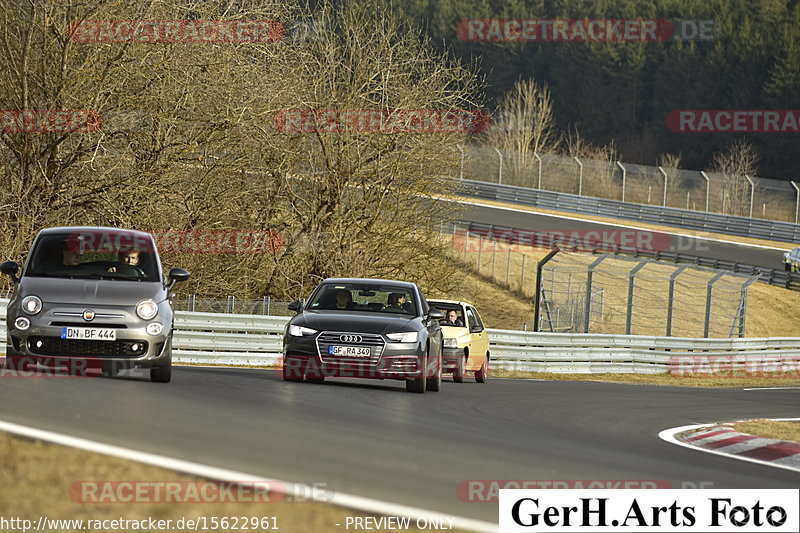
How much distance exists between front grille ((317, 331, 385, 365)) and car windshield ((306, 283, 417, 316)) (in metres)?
1.11

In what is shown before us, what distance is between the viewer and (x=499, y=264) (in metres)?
51.1

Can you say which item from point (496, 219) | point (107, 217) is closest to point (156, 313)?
point (107, 217)

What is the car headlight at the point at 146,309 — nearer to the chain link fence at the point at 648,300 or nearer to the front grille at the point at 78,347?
the front grille at the point at 78,347

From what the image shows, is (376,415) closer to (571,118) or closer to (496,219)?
(496,219)

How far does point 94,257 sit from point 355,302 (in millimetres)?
3875

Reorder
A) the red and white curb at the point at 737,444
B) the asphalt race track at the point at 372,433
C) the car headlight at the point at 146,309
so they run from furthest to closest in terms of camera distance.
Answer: the car headlight at the point at 146,309 → the red and white curb at the point at 737,444 → the asphalt race track at the point at 372,433

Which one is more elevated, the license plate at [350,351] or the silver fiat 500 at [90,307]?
the silver fiat 500 at [90,307]

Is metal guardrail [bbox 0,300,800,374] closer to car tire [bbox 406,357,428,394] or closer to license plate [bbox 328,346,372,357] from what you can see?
license plate [bbox 328,346,372,357]

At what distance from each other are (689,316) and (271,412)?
38.7 m

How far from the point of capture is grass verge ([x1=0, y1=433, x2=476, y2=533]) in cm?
654

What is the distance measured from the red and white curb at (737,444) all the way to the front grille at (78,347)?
587 centimetres

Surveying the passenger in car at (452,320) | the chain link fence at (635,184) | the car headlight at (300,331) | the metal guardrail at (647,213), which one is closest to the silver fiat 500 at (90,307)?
the car headlight at (300,331)

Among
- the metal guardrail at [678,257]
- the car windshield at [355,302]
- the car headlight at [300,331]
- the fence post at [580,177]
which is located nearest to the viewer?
the car headlight at [300,331]

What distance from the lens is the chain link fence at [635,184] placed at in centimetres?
6625
